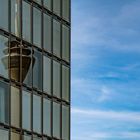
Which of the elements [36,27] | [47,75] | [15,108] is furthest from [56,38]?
[15,108]

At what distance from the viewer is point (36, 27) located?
39875 millimetres

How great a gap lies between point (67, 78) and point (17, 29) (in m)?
8.20

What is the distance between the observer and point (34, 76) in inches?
1534

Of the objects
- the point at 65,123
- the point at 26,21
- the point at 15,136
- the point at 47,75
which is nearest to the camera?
the point at 15,136

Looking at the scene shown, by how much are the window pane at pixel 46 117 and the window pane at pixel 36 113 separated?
77 cm

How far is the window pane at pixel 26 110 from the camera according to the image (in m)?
36.9

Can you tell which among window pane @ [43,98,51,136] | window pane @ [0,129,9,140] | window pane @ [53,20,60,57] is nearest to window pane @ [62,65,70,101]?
window pane @ [53,20,60,57]

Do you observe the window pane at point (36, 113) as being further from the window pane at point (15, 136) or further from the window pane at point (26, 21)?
the window pane at point (26, 21)

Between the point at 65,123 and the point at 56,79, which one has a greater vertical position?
the point at 56,79

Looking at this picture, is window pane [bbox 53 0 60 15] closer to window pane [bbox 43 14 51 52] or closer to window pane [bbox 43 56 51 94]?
window pane [bbox 43 14 51 52]

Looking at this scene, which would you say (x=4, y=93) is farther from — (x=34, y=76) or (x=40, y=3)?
(x=40, y=3)

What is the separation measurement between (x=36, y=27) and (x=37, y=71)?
2861mm

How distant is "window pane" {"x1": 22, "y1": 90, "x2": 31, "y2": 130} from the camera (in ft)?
121

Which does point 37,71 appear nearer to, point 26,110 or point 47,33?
point 26,110
